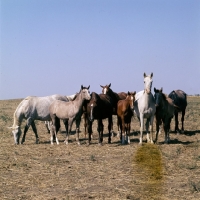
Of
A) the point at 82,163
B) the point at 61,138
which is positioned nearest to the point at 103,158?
the point at 82,163

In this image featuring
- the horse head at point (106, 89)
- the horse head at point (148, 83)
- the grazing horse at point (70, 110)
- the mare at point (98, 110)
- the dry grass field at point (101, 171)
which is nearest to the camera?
the dry grass field at point (101, 171)

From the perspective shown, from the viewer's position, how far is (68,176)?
825 cm

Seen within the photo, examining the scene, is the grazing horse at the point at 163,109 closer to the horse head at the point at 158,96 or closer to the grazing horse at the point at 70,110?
the horse head at the point at 158,96

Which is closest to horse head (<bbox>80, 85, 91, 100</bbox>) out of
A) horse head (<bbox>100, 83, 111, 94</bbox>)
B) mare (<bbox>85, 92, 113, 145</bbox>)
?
mare (<bbox>85, 92, 113, 145</bbox>)

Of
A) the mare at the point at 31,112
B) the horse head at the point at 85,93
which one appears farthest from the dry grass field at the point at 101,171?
the horse head at the point at 85,93

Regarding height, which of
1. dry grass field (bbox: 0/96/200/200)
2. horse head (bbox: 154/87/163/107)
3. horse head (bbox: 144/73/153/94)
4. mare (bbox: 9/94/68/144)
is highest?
horse head (bbox: 144/73/153/94)

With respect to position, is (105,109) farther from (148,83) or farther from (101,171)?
(101,171)

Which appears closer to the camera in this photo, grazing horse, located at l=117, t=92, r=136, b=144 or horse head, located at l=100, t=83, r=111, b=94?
grazing horse, located at l=117, t=92, r=136, b=144

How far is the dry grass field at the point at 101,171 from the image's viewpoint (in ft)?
22.7

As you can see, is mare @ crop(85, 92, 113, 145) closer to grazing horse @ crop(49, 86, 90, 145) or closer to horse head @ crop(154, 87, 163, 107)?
grazing horse @ crop(49, 86, 90, 145)

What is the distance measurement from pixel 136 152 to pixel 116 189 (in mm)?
4281

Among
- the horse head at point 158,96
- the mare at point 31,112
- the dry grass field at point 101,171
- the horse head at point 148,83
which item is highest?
the horse head at point 148,83

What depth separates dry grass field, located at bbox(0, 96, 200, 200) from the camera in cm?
691

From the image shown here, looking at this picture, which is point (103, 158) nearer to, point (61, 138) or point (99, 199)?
point (99, 199)
